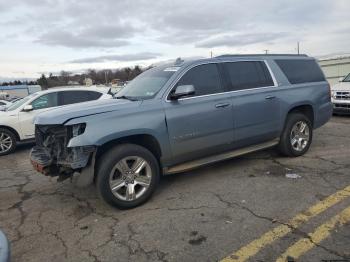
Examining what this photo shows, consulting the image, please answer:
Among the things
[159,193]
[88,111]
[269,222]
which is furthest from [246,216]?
[88,111]

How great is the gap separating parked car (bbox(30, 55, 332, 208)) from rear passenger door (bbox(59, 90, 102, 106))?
4536mm

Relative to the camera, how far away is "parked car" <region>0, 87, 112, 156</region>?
8953mm

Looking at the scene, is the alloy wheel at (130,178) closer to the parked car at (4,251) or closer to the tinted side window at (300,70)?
the parked car at (4,251)

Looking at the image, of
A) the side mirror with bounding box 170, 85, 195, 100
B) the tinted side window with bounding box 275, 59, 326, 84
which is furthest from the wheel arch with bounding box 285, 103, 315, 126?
the side mirror with bounding box 170, 85, 195, 100

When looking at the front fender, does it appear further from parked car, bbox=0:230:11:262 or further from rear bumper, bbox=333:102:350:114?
rear bumper, bbox=333:102:350:114

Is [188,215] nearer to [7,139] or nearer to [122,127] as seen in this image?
[122,127]

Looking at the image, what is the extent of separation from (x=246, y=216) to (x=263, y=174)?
163 centimetres

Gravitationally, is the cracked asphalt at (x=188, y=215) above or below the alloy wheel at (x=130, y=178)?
below

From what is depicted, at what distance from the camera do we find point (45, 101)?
9.46 meters

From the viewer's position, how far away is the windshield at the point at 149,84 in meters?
4.97

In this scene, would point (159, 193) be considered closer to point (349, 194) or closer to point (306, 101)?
point (349, 194)

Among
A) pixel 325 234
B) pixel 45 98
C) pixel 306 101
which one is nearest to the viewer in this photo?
pixel 325 234

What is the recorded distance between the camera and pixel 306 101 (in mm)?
6352

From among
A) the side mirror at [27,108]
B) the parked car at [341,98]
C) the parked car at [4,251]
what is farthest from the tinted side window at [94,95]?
the parked car at [4,251]
